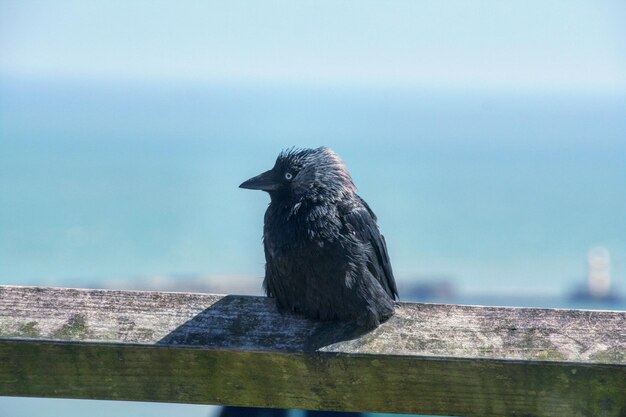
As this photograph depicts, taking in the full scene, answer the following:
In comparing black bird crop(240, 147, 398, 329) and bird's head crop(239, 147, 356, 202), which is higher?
bird's head crop(239, 147, 356, 202)

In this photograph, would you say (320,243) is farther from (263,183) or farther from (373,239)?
(263,183)

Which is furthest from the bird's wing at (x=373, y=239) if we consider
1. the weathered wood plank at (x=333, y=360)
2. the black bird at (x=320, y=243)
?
the weathered wood plank at (x=333, y=360)

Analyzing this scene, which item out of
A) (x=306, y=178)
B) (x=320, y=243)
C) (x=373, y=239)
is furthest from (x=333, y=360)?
(x=306, y=178)

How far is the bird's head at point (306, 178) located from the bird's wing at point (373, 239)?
0.11 metres

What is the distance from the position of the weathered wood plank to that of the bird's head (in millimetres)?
1054

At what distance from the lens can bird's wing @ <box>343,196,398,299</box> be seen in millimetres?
3809

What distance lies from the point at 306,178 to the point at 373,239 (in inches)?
15.9

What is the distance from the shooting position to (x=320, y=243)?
148 inches

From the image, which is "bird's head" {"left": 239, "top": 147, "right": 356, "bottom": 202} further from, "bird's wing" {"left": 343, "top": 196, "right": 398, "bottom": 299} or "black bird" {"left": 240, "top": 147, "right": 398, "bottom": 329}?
"bird's wing" {"left": 343, "top": 196, "right": 398, "bottom": 299}

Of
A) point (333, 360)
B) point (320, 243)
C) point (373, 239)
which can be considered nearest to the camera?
point (333, 360)

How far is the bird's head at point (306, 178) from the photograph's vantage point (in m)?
3.96

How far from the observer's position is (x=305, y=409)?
286 centimetres

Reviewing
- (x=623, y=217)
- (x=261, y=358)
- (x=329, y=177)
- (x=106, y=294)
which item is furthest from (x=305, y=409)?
(x=623, y=217)

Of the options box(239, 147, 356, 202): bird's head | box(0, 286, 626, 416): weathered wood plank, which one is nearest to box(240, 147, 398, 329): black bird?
box(239, 147, 356, 202): bird's head
